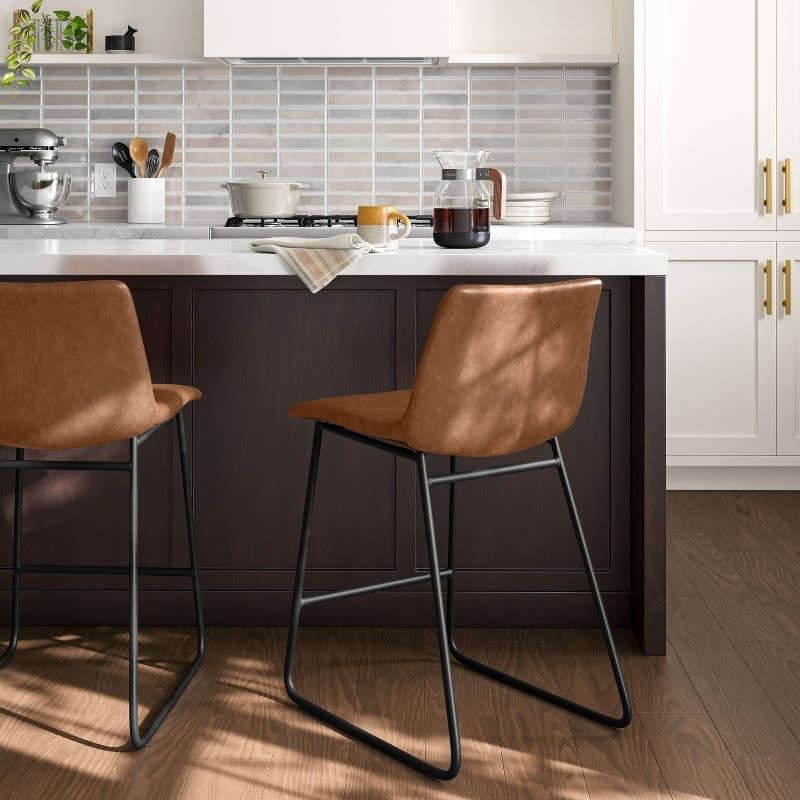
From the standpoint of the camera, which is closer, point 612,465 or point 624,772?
point 624,772

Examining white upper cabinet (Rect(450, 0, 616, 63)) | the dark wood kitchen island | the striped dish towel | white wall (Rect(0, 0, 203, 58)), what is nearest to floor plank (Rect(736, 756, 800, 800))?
the dark wood kitchen island

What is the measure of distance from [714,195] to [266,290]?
2.22m

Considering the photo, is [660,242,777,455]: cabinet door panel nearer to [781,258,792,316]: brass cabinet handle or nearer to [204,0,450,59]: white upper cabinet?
[781,258,792,316]: brass cabinet handle

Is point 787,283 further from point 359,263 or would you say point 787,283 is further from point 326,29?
point 359,263

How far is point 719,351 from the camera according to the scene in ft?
14.3

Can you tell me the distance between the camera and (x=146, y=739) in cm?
228

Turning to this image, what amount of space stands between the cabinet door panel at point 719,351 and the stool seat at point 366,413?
215 centimetres

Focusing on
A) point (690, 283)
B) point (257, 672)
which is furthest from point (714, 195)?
point (257, 672)

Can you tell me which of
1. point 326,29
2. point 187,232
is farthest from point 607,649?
point 326,29

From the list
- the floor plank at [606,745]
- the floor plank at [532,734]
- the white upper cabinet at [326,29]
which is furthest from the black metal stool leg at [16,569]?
the white upper cabinet at [326,29]

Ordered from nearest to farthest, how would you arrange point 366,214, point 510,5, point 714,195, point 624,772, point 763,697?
1. point 624,772
2. point 763,697
3. point 366,214
4. point 714,195
5. point 510,5

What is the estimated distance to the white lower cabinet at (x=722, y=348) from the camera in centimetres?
432

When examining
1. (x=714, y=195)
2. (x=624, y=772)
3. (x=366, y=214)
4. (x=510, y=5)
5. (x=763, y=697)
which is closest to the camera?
(x=624, y=772)

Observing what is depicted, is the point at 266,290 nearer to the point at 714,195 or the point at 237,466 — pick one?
the point at 237,466
